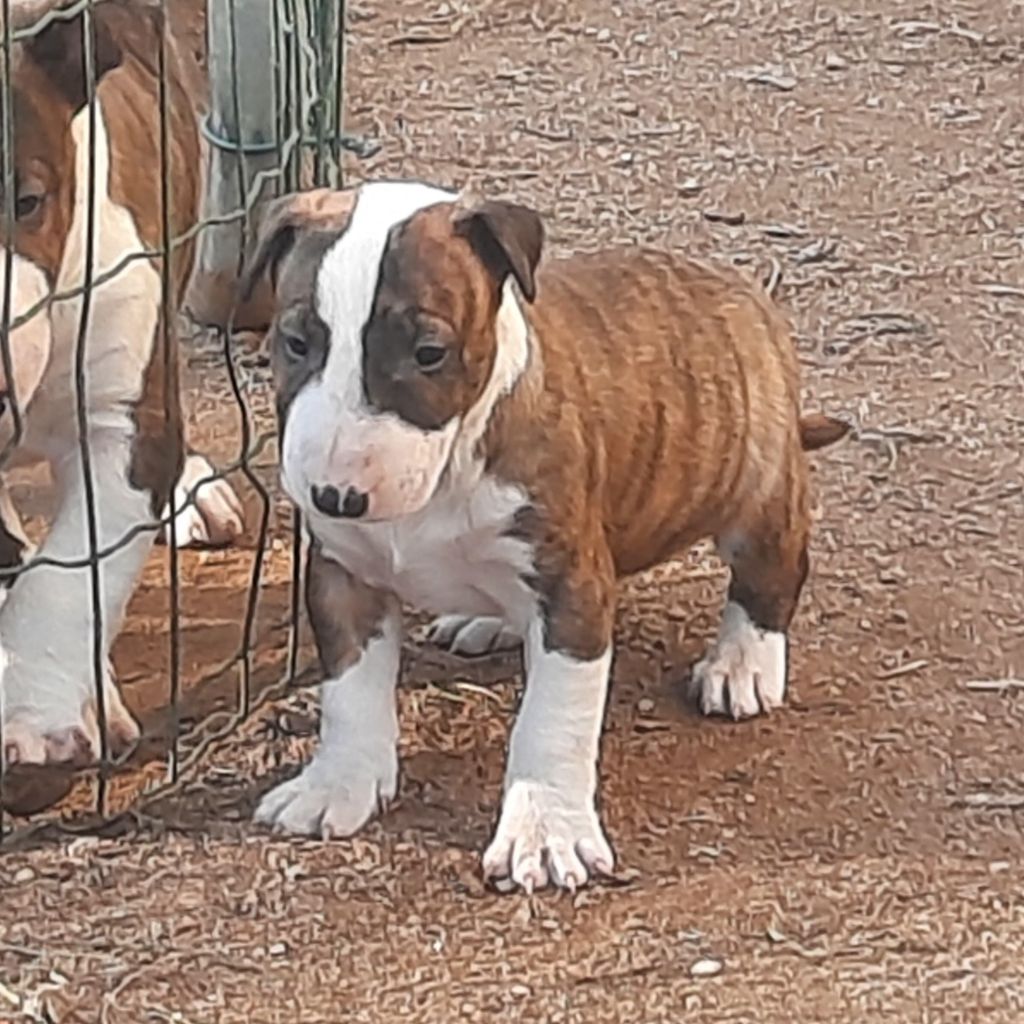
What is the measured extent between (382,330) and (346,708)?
0.72m

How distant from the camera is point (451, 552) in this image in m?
3.61

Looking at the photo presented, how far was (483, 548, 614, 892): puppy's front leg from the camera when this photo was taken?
3643 millimetres

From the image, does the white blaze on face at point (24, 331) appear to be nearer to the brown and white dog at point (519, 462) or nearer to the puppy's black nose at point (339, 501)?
the brown and white dog at point (519, 462)

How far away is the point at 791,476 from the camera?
4.10 metres

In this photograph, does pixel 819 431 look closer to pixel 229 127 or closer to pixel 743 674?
pixel 743 674

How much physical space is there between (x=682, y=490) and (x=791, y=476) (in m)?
0.24

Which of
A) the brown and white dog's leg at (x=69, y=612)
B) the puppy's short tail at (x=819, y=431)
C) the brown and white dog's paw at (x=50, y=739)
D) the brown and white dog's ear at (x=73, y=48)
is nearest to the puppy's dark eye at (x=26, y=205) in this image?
the brown and white dog's ear at (x=73, y=48)

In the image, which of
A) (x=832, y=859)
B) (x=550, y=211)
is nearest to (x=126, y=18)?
(x=832, y=859)

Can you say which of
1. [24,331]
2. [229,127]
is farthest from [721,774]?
[229,127]

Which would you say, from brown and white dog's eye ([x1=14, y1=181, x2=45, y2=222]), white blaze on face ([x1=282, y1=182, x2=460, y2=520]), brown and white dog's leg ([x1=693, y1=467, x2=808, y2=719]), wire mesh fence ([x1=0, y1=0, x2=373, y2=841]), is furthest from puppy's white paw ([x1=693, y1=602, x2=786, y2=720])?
brown and white dog's eye ([x1=14, y1=181, x2=45, y2=222])

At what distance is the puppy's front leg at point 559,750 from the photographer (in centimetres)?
364

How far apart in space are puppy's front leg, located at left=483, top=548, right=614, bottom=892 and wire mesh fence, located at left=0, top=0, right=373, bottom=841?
49cm

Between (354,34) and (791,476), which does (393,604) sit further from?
(354,34)

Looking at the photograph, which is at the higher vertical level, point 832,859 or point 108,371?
point 108,371
